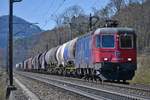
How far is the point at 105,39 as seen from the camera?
31344mm

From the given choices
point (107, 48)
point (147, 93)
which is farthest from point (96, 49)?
point (147, 93)

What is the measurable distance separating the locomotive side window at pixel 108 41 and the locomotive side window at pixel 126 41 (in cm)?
64

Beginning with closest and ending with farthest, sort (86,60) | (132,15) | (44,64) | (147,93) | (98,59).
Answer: (147,93) < (98,59) < (86,60) < (44,64) < (132,15)

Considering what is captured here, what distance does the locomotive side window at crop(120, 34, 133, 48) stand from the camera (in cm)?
3105

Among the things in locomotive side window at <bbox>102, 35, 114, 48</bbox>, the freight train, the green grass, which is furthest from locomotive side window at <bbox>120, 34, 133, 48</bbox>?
the green grass

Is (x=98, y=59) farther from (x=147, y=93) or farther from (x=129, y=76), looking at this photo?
(x=147, y=93)

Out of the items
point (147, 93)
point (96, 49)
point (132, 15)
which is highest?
point (132, 15)

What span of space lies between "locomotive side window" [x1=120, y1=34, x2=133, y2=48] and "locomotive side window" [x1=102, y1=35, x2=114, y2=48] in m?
0.64

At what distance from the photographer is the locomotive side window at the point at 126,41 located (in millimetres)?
31047

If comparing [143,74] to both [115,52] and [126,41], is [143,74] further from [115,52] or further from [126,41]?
[115,52]

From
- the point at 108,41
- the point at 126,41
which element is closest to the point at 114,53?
the point at 108,41

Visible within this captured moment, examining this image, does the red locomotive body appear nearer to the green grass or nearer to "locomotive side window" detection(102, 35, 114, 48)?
"locomotive side window" detection(102, 35, 114, 48)

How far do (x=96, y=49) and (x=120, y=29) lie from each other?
204cm

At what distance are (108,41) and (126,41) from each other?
117 centimetres
